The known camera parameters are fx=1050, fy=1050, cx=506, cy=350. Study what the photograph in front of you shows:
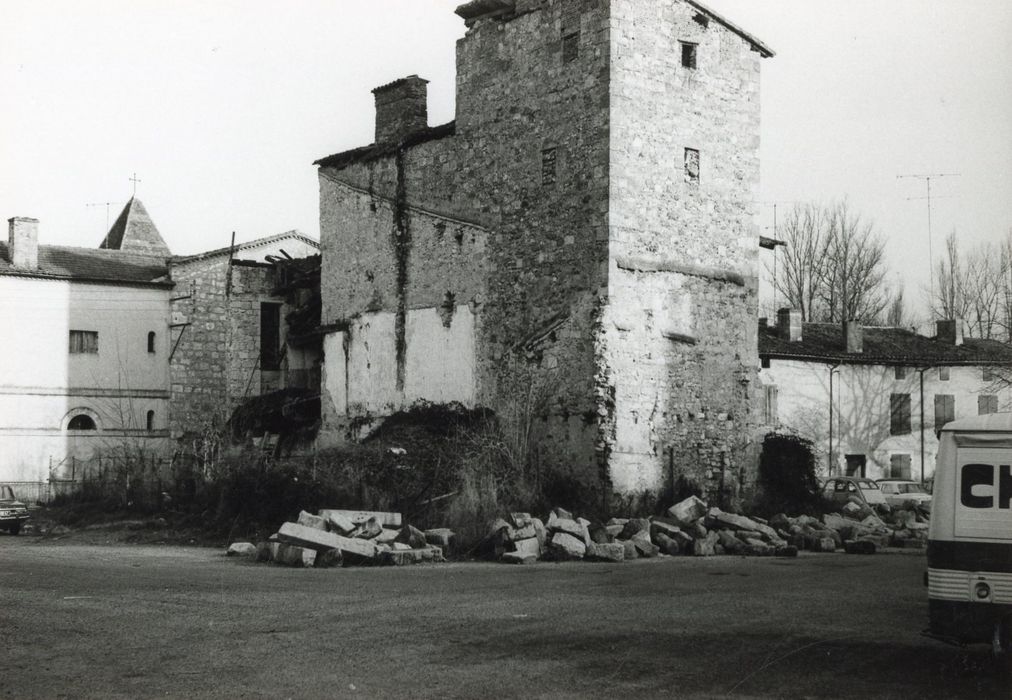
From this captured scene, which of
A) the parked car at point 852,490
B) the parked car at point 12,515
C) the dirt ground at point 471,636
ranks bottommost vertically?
the parked car at point 12,515

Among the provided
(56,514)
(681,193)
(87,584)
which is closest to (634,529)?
(681,193)

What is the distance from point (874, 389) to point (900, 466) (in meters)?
3.18

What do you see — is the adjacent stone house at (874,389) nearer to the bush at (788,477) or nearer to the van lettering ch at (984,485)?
the bush at (788,477)

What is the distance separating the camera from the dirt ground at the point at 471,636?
7.63 meters

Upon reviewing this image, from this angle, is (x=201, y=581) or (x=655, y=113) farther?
(x=655, y=113)

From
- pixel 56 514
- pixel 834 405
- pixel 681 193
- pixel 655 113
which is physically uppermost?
pixel 655 113

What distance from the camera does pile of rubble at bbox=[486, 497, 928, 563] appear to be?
679 inches

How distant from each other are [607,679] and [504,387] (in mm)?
15067

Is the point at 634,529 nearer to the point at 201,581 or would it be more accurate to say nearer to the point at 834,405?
the point at 201,581

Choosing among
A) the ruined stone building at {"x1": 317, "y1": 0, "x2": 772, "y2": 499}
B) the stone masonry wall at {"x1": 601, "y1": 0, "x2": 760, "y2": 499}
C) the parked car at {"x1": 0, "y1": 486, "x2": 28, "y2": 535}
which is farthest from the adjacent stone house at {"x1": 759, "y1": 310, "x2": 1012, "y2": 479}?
the parked car at {"x1": 0, "y1": 486, "x2": 28, "y2": 535}

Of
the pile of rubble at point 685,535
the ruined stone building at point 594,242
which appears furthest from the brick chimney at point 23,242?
the pile of rubble at point 685,535

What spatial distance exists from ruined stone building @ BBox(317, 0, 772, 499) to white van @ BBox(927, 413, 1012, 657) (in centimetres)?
1268

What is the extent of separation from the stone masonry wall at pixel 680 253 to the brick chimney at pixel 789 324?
16532mm

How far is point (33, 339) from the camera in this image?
35.0 m
